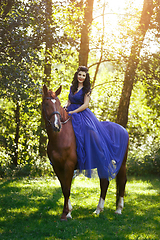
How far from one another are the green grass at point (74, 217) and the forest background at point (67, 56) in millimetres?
2471

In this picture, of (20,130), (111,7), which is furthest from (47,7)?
(20,130)

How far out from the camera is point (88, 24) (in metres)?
9.49

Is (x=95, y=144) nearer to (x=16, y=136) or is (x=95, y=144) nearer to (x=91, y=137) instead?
(x=91, y=137)

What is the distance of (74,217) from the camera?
18.5ft

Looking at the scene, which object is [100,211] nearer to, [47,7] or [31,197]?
[31,197]

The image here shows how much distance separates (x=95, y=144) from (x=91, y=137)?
0.58 feet

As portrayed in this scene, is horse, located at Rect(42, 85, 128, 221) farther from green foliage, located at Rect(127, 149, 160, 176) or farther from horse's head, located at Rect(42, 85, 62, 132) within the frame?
green foliage, located at Rect(127, 149, 160, 176)

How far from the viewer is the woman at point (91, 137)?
17.7 ft

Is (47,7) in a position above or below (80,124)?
above

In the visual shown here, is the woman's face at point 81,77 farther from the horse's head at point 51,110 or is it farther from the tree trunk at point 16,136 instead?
the tree trunk at point 16,136

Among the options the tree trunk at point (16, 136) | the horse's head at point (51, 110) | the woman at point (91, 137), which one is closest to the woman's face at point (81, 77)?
the woman at point (91, 137)

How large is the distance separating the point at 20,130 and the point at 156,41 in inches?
339

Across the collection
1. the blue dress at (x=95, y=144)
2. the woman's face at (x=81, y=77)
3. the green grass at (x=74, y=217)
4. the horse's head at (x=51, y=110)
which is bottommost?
the green grass at (x=74, y=217)

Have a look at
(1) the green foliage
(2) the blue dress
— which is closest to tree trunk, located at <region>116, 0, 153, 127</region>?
(2) the blue dress
